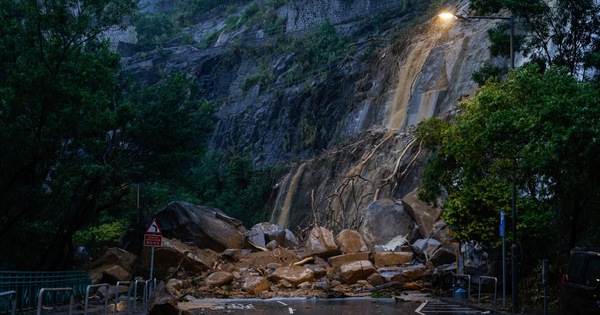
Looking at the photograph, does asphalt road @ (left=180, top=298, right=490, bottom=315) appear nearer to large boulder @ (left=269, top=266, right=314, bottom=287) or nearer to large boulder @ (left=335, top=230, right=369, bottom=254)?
large boulder @ (left=269, top=266, right=314, bottom=287)

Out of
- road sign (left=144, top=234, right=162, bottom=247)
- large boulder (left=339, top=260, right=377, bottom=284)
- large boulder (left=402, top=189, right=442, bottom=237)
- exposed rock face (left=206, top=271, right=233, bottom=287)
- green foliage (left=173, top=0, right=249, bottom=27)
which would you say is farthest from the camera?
green foliage (left=173, top=0, right=249, bottom=27)

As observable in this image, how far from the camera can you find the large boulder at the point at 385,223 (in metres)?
32.4

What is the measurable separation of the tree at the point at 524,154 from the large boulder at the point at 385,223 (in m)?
9.46

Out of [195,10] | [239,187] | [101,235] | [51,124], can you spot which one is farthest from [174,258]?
[195,10]

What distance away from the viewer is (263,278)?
2469 cm

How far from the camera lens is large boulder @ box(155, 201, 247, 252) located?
105 feet

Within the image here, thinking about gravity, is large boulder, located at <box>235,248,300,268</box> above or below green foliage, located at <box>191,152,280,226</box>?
below

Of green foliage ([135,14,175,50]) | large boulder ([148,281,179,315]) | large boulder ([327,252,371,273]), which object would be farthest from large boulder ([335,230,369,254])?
green foliage ([135,14,175,50])

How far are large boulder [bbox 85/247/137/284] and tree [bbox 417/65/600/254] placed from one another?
41.2ft

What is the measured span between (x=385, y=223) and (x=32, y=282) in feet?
64.6

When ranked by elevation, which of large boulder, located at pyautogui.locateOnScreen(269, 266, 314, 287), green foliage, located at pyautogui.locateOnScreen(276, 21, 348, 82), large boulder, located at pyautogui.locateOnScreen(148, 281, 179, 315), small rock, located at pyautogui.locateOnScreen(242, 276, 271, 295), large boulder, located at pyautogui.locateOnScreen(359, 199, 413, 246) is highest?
green foliage, located at pyautogui.locateOnScreen(276, 21, 348, 82)

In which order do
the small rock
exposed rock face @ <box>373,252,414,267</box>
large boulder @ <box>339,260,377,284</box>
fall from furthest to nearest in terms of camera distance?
exposed rock face @ <box>373,252,414,267</box>, large boulder @ <box>339,260,377,284</box>, the small rock

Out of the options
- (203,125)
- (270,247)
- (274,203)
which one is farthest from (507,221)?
(274,203)

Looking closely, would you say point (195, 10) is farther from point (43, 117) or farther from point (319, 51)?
point (43, 117)
